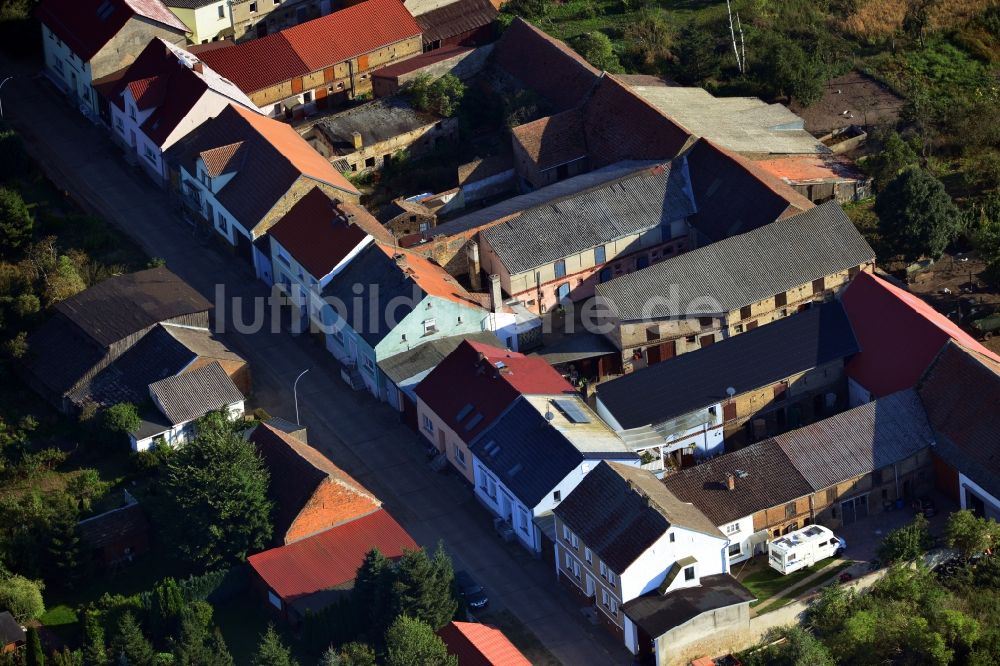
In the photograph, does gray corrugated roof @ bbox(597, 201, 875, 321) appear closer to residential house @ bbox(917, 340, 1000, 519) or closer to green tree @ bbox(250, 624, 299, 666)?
residential house @ bbox(917, 340, 1000, 519)

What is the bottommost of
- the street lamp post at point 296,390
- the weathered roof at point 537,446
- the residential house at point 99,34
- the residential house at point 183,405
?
the weathered roof at point 537,446

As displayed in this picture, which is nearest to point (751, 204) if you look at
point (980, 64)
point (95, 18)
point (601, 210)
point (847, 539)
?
point (601, 210)

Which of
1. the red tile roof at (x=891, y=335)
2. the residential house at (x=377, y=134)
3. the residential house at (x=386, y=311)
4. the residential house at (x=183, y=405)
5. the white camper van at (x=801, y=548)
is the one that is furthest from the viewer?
the residential house at (x=377, y=134)

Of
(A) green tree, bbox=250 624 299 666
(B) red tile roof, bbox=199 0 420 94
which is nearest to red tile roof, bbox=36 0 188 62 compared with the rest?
(B) red tile roof, bbox=199 0 420 94

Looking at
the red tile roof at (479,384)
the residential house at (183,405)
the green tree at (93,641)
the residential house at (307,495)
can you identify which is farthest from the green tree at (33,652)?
the red tile roof at (479,384)

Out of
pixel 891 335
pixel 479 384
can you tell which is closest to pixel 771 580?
pixel 891 335

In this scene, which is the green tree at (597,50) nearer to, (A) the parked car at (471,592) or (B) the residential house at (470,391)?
(B) the residential house at (470,391)

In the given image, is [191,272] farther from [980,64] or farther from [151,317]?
[980,64]

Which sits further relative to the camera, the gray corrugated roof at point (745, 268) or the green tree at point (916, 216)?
the green tree at point (916, 216)
